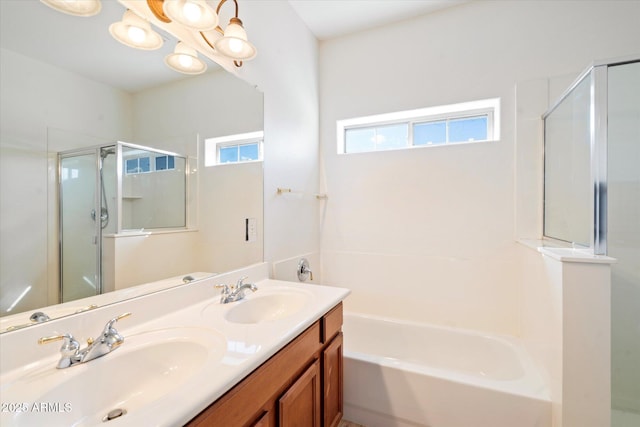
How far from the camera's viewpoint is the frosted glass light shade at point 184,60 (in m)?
1.22

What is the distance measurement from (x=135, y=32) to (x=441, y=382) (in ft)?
7.01

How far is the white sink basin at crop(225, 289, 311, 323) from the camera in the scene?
1320mm

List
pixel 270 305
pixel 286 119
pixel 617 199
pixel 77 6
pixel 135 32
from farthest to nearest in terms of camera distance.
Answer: pixel 286 119 < pixel 617 199 < pixel 270 305 < pixel 135 32 < pixel 77 6

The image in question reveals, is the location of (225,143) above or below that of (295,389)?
above

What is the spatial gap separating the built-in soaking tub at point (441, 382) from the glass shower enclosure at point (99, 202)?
4.47 feet

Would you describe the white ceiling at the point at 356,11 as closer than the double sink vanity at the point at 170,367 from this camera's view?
No

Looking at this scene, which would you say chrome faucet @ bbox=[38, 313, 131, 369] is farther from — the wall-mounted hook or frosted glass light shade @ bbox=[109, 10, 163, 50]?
the wall-mounted hook

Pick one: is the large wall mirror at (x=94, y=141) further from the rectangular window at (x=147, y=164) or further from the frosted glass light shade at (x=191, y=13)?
the frosted glass light shade at (x=191, y=13)

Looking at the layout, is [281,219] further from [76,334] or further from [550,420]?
[550,420]

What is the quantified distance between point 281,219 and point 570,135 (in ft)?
6.07

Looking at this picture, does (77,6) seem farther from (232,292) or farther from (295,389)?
(295,389)

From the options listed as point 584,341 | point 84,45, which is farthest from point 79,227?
point 584,341

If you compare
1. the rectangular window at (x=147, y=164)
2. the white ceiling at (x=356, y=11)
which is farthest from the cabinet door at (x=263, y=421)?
the white ceiling at (x=356, y=11)

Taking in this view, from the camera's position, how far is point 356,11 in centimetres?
205
